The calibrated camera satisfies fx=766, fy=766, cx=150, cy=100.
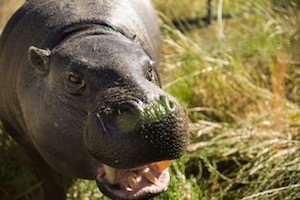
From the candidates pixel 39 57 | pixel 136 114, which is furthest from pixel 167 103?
pixel 39 57

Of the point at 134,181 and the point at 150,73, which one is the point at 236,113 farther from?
the point at 134,181

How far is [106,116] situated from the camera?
219cm

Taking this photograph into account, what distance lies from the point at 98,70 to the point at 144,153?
0.99ft

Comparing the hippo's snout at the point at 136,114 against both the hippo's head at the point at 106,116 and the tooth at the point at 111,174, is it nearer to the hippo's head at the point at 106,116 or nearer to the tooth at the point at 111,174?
the hippo's head at the point at 106,116

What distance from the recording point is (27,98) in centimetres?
260

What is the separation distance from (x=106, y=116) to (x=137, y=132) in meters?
0.10

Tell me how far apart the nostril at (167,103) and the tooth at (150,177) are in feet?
0.76

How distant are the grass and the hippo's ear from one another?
831mm

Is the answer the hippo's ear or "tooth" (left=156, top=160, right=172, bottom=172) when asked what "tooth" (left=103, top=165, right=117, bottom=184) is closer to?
"tooth" (left=156, top=160, right=172, bottom=172)

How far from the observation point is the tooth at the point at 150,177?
230 cm

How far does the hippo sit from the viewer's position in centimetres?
219

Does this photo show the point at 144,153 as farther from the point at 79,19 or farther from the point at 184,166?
the point at 184,166

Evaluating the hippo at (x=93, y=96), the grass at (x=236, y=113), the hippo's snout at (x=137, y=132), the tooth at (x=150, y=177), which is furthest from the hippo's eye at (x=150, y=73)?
the grass at (x=236, y=113)

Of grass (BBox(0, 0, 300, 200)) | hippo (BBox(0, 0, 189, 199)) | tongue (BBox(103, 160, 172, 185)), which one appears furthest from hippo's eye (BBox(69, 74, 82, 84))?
grass (BBox(0, 0, 300, 200))
